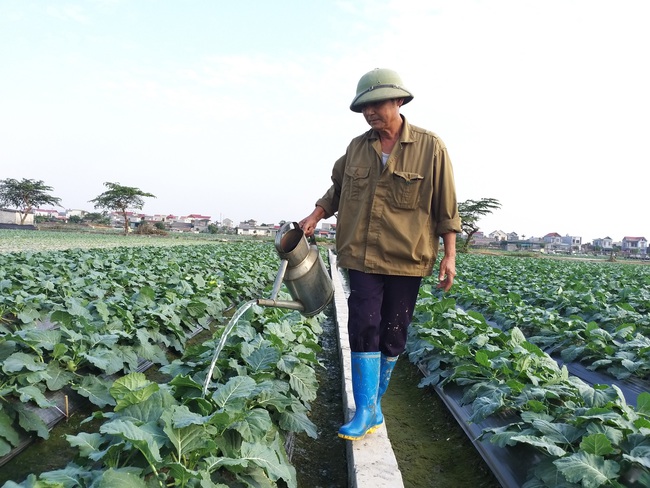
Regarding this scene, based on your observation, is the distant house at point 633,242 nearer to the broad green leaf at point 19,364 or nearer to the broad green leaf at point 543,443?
the broad green leaf at point 543,443

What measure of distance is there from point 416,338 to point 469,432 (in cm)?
185

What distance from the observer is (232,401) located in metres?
1.86

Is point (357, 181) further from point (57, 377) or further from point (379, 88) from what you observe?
point (57, 377)

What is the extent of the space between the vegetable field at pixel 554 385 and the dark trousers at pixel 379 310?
553 millimetres

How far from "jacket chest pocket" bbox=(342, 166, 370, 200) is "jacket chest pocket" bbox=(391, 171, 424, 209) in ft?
0.51

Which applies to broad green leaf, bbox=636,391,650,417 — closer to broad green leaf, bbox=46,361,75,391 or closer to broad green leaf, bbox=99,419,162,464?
broad green leaf, bbox=99,419,162,464

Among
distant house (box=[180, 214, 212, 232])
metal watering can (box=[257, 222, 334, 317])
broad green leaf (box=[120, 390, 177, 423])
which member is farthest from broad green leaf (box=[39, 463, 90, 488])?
distant house (box=[180, 214, 212, 232])

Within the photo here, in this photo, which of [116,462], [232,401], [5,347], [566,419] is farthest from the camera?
[5,347]

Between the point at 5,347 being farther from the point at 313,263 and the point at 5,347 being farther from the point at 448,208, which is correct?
the point at 448,208

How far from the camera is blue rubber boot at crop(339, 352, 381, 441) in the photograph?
A: 7.96 ft

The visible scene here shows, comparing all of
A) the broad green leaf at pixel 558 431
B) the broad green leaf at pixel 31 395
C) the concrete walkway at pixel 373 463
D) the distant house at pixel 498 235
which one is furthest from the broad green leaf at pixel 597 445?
the distant house at pixel 498 235

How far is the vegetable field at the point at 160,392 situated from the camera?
1.52 metres

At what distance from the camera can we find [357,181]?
8.19 feet

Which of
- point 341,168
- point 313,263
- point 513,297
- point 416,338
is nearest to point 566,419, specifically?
point 313,263
